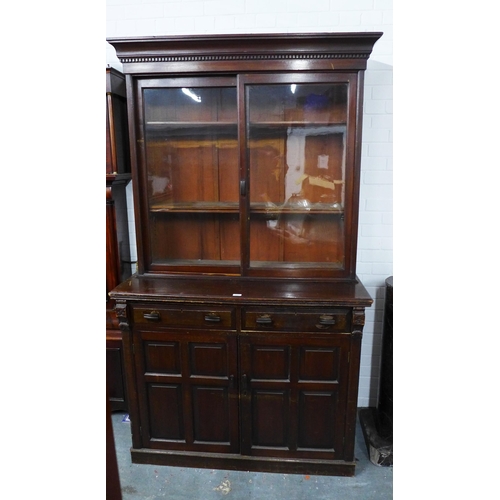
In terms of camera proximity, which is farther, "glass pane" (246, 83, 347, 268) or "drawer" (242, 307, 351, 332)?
"glass pane" (246, 83, 347, 268)

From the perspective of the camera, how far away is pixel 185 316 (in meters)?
1.85

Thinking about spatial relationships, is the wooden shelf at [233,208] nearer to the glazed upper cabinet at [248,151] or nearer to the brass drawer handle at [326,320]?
the glazed upper cabinet at [248,151]

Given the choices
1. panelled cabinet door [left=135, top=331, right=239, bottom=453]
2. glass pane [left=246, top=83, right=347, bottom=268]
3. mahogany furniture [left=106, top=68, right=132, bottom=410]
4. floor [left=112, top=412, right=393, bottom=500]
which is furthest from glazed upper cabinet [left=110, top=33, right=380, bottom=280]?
floor [left=112, top=412, right=393, bottom=500]

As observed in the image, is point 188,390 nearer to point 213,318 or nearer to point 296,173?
point 213,318

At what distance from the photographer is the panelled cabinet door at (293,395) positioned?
1832 mm

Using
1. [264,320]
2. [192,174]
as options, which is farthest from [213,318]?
[192,174]

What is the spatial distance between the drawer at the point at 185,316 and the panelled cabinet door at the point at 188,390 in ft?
0.16

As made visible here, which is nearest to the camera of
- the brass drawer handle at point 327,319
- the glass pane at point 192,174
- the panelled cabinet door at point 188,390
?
the brass drawer handle at point 327,319

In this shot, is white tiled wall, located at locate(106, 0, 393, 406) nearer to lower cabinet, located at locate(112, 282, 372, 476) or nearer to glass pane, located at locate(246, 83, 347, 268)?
glass pane, located at locate(246, 83, 347, 268)

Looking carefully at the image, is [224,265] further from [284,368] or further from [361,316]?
[361,316]

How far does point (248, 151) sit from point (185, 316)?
0.88 meters

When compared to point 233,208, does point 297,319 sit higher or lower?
lower

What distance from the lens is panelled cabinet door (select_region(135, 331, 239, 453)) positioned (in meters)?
1.88

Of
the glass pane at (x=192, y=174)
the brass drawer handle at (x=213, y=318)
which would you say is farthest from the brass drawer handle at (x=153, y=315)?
the glass pane at (x=192, y=174)
